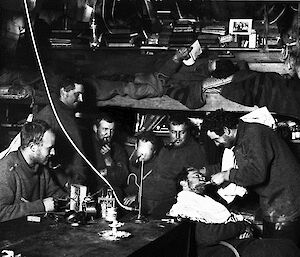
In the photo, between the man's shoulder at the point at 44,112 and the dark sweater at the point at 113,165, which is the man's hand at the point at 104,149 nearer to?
the dark sweater at the point at 113,165

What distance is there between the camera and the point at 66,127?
6711mm

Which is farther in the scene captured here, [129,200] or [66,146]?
[66,146]

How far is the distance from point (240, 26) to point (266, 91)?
1154 millimetres

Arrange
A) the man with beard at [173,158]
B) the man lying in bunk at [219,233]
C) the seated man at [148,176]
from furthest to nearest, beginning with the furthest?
the man with beard at [173,158] < the seated man at [148,176] < the man lying in bunk at [219,233]

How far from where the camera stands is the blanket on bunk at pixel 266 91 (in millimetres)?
6211

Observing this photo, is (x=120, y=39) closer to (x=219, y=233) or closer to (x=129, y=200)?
(x=129, y=200)

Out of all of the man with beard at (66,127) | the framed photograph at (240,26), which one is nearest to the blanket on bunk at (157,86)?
the man with beard at (66,127)

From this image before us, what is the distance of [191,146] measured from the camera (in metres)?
7.23

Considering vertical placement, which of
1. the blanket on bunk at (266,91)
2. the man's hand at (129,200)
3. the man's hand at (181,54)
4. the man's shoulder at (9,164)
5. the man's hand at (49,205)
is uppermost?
the man's hand at (181,54)

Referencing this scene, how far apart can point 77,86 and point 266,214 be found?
256cm

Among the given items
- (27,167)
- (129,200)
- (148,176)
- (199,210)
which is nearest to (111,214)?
(199,210)

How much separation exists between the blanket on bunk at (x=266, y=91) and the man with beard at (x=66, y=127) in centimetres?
170

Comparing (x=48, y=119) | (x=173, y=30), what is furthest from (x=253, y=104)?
(x=48, y=119)

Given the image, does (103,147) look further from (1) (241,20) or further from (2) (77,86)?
(1) (241,20)
